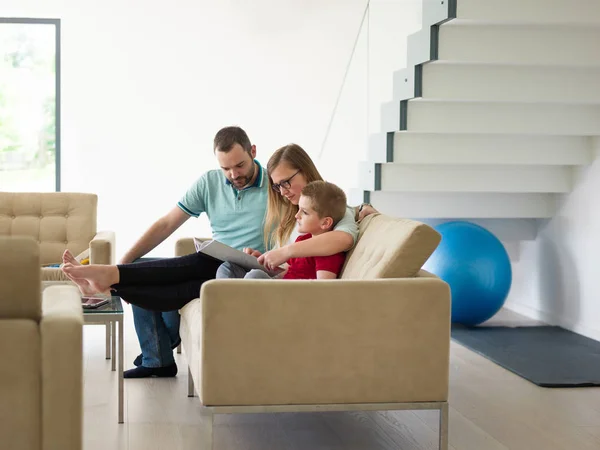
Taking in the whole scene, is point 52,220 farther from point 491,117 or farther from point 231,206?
point 491,117

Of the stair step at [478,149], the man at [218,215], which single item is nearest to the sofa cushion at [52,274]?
the man at [218,215]

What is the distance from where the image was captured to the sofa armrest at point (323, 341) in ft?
8.93

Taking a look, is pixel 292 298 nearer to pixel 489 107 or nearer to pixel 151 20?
pixel 489 107

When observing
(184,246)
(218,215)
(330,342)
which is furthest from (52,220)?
(330,342)

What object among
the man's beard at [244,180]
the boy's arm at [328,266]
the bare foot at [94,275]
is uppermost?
the man's beard at [244,180]

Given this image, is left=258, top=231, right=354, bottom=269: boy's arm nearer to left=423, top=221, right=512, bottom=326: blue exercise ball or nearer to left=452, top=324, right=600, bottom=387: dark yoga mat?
left=452, top=324, right=600, bottom=387: dark yoga mat

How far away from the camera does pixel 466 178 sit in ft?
18.5

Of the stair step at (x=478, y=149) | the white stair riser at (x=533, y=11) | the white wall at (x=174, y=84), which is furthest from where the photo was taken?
the white wall at (x=174, y=84)

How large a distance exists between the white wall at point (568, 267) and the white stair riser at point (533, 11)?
147cm

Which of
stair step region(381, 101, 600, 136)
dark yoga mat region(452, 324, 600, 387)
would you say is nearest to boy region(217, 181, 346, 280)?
dark yoga mat region(452, 324, 600, 387)

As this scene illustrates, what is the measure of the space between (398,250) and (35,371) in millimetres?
1276

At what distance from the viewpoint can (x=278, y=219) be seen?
389 cm

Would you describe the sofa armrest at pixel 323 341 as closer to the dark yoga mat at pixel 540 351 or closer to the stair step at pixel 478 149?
the dark yoga mat at pixel 540 351

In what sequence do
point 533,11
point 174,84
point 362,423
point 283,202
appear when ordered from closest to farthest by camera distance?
1. point 362,423
2. point 283,202
3. point 533,11
4. point 174,84
